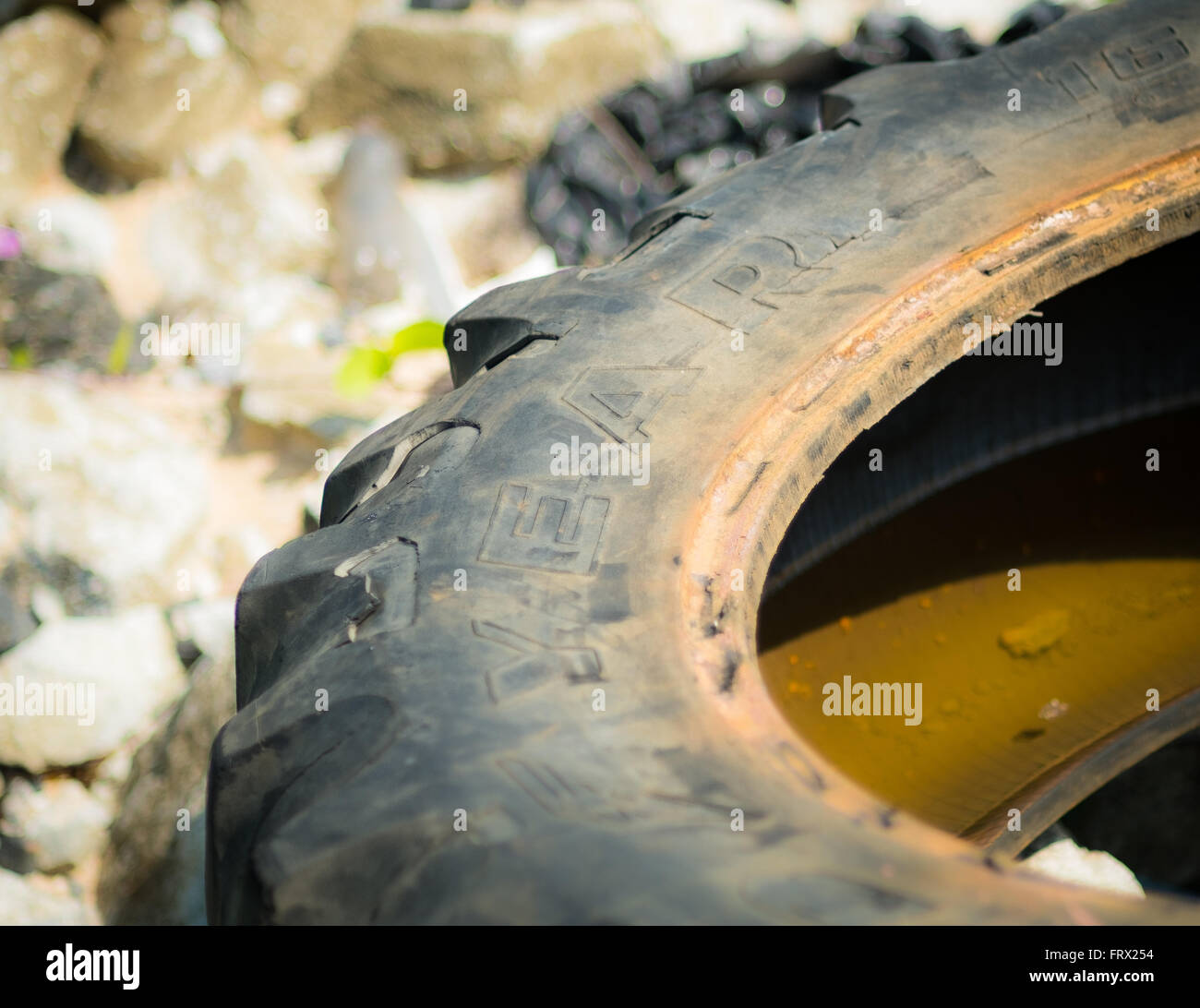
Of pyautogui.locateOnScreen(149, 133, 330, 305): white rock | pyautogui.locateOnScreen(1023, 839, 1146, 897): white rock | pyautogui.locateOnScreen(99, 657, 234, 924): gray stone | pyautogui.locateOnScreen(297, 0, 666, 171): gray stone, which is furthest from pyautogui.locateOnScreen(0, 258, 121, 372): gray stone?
pyautogui.locateOnScreen(1023, 839, 1146, 897): white rock

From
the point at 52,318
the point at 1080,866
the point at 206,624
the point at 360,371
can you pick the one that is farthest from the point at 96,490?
the point at 1080,866

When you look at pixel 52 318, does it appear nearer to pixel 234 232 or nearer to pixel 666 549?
pixel 234 232

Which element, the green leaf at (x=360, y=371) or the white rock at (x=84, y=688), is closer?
the white rock at (x=84, y=688)

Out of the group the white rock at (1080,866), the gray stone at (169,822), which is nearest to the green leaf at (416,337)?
the gray stone at (169,822)

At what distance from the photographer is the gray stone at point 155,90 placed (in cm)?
353

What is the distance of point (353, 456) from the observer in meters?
1.20

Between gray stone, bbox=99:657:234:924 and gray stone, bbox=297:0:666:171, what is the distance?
2.42 meters

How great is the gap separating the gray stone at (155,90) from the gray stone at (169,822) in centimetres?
234

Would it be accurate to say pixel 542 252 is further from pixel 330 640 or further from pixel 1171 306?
pixel 330 640

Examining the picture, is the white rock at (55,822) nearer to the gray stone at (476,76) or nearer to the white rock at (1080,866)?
the white rock at (1080,866)

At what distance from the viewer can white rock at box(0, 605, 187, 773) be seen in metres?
1.98

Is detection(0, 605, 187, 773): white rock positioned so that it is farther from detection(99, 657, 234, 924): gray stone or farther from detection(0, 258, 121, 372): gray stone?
detection(0, 258, 121, 372): gray stone

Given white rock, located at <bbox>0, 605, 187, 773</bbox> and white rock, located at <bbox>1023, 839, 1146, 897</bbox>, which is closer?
white rock, located at <bbox>1023, 839, 1146, 897</bbox>
